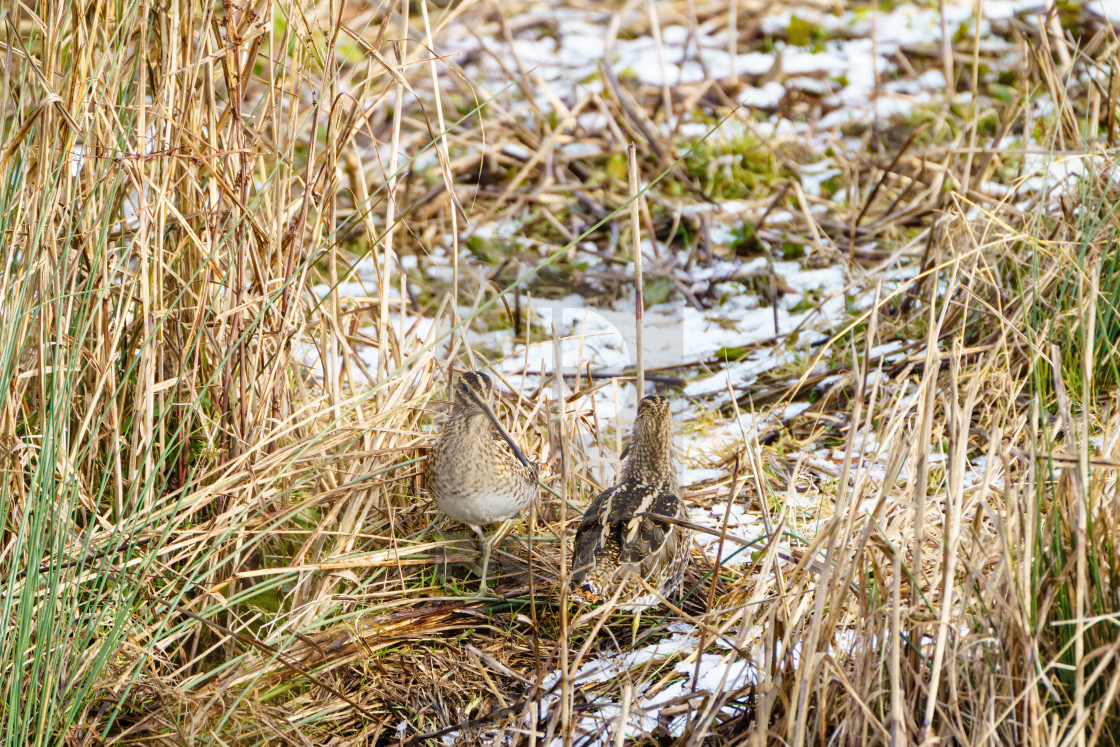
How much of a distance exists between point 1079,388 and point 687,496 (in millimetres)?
1386

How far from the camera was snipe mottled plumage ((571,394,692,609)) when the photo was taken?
3000 millimetres

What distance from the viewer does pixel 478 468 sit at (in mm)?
3064

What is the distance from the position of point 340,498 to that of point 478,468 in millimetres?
488

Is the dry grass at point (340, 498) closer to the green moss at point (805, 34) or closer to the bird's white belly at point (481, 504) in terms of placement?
the bird's white belly at point (481, 504)

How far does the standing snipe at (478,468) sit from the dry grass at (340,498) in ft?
0.51

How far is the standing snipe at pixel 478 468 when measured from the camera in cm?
309

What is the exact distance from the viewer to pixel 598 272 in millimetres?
6191

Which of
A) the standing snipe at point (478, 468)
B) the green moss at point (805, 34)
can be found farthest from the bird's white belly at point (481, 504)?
the green moss at point (805, 34)

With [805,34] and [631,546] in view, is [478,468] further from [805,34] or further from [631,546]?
[805,34]

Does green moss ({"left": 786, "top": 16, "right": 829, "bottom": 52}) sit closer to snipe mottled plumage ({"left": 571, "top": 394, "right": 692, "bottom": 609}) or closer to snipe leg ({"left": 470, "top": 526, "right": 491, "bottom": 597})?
snipe mottled plumage ({"left": 571, "top": 394, "right": 692, "bottom": 609})

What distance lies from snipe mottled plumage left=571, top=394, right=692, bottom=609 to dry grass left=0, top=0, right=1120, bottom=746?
0.37ft

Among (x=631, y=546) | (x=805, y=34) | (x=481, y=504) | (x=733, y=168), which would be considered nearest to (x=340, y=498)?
(x=481, y=504)

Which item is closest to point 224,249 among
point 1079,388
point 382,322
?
point 382,322

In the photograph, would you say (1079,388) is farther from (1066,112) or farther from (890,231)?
(890,231)
